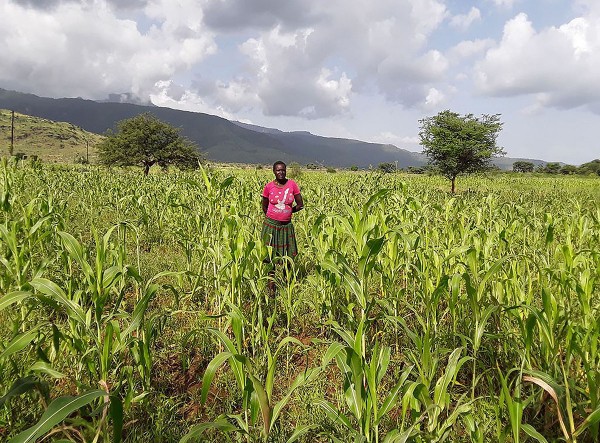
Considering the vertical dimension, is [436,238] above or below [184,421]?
above

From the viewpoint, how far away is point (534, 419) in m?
2.63

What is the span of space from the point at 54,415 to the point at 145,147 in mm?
44778

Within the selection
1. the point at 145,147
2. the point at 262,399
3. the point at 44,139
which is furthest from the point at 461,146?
the point at 44,139

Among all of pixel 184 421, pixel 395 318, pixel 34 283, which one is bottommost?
pixel 184 421

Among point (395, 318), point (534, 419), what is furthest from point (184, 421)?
point (534, 419)

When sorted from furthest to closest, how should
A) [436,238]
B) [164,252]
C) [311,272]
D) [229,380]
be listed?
[164,252] → [311,272] → [436,238] → [229,380]

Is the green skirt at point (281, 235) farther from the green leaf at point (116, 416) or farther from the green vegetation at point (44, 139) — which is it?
the green vegetation at point (44, 139)

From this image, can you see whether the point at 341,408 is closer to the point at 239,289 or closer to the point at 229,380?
the point at 229,380

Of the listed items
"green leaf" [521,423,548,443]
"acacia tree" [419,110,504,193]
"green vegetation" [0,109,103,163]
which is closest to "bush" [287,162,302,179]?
"acacia tree" [419,110,504,193]

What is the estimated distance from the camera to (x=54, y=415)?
1.27m

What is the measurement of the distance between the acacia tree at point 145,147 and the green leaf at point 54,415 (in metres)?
41.8

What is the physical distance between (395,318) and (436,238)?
3.07 meters

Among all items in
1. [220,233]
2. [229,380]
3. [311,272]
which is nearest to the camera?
[229,380]

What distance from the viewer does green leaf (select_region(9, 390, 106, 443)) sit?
1191 mm
